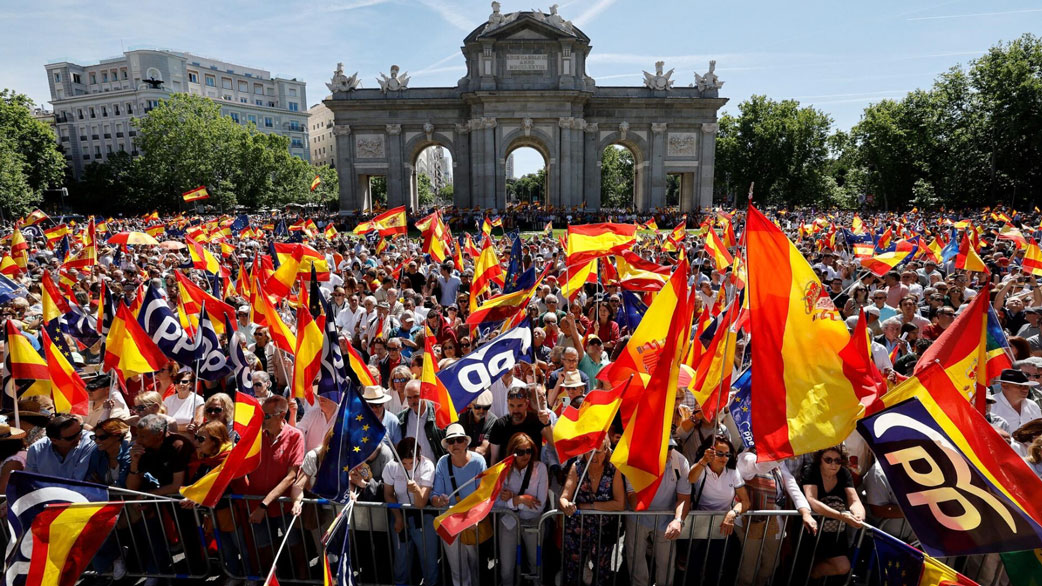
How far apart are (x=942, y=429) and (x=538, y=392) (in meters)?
3.26

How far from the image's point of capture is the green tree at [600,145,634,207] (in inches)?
3779

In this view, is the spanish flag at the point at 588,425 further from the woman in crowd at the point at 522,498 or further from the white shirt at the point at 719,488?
the white shirt at the point at 719,488

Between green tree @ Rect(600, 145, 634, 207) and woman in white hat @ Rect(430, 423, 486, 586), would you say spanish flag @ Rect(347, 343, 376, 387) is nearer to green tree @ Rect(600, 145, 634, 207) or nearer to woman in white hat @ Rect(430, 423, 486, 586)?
woman in white hat @ Rect(430, 423, 486, 586)

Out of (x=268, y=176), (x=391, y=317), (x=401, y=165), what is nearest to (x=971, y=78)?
(x=401, y=165)

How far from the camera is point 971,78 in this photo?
47344 mm

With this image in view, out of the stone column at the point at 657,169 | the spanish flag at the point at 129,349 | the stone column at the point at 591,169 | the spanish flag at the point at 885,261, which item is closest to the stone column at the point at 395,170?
the stone column at the point at 591,169

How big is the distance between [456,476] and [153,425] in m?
2.64

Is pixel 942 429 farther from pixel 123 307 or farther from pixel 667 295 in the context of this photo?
pixel 123 307

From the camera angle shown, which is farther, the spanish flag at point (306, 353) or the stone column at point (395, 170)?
the stone column at point (395, 170)

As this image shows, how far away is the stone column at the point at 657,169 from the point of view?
44.6m

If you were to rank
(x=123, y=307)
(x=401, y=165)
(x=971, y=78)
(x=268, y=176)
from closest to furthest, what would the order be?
1. (x=123, y=307)
2. (x=401, y=165)
3. (x=971, y=78)
4. (x=268, y=176)

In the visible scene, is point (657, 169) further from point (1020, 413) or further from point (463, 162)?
point (1020, 413)

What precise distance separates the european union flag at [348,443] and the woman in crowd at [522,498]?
113 cm

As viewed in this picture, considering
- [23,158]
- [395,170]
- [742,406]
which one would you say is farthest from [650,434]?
[23,158]
